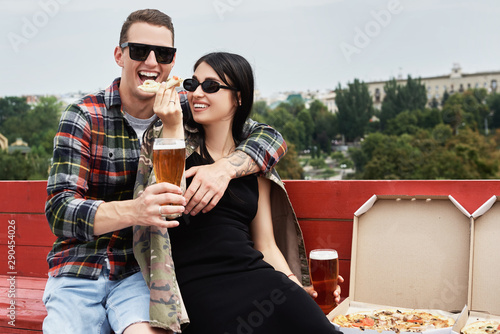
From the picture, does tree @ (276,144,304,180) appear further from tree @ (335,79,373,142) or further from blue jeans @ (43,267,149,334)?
blue jeans @ (43,267,149,334)

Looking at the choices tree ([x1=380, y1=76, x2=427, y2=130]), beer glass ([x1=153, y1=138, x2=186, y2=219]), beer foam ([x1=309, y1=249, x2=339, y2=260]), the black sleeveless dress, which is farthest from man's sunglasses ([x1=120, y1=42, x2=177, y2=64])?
tree ([x1=380, y1=76, x2=427, y2=130])

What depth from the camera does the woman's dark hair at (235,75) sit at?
8.23ft

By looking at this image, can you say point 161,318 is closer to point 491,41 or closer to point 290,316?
point 290,316

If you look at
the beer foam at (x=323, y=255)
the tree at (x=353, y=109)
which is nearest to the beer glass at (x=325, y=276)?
the beer foam at (x=323, y=255)

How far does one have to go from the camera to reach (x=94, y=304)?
2338mm

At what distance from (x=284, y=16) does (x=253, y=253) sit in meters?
117

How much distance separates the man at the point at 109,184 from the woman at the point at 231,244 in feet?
0.44

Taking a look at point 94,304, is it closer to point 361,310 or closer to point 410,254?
point 361,310

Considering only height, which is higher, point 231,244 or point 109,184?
point 109,184

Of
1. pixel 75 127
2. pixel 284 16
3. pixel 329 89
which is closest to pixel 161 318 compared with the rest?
pixel 75 127

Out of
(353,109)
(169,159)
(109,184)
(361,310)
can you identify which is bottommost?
(361,310)

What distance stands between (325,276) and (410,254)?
45 centimetres

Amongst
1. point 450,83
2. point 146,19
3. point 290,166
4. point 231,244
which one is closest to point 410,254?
point 231,244

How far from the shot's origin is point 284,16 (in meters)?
114
